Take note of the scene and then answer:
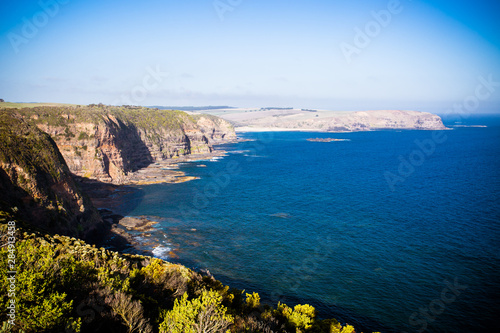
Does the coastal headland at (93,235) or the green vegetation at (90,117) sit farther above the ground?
the green vegetation at (90,117)

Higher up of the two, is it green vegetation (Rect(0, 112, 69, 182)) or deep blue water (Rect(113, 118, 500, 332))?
green vegetation (Rect(0, 112, 69, 182))

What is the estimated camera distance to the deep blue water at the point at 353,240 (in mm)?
44281

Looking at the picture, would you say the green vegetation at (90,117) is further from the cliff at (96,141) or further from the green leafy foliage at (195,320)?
the green leafy foliage at (195,320)

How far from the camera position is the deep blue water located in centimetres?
4428

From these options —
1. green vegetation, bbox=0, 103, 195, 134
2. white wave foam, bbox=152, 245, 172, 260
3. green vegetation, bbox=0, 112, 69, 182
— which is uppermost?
green vegetation, bbox=0, 103, 195, 134

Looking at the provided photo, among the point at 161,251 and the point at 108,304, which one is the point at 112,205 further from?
the point at 108,304

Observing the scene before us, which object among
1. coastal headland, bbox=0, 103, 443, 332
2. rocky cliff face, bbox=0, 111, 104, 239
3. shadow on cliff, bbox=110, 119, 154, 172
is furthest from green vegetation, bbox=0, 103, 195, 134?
rocky cliff face, bbox=0, 111, 104, 239

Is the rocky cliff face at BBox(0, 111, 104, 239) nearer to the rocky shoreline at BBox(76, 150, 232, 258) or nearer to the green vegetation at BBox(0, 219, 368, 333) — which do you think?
the rocky shoreline at BBox(76, 150, 232, 258)

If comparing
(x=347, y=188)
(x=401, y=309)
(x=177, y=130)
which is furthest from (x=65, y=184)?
(x=177, y=130)

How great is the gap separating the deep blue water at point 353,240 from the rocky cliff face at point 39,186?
16.6m

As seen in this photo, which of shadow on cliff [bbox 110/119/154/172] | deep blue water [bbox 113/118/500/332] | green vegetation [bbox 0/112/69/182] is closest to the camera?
deep blue water [bbox 113/118/500/332]

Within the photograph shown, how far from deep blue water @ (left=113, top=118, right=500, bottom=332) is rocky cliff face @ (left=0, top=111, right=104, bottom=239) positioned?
Result: 1660cm

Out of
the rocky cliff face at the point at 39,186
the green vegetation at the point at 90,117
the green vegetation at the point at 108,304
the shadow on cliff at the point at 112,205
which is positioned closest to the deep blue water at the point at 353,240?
the shadow on cliff at the point at 112,205

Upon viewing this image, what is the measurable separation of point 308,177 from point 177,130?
84471mm
